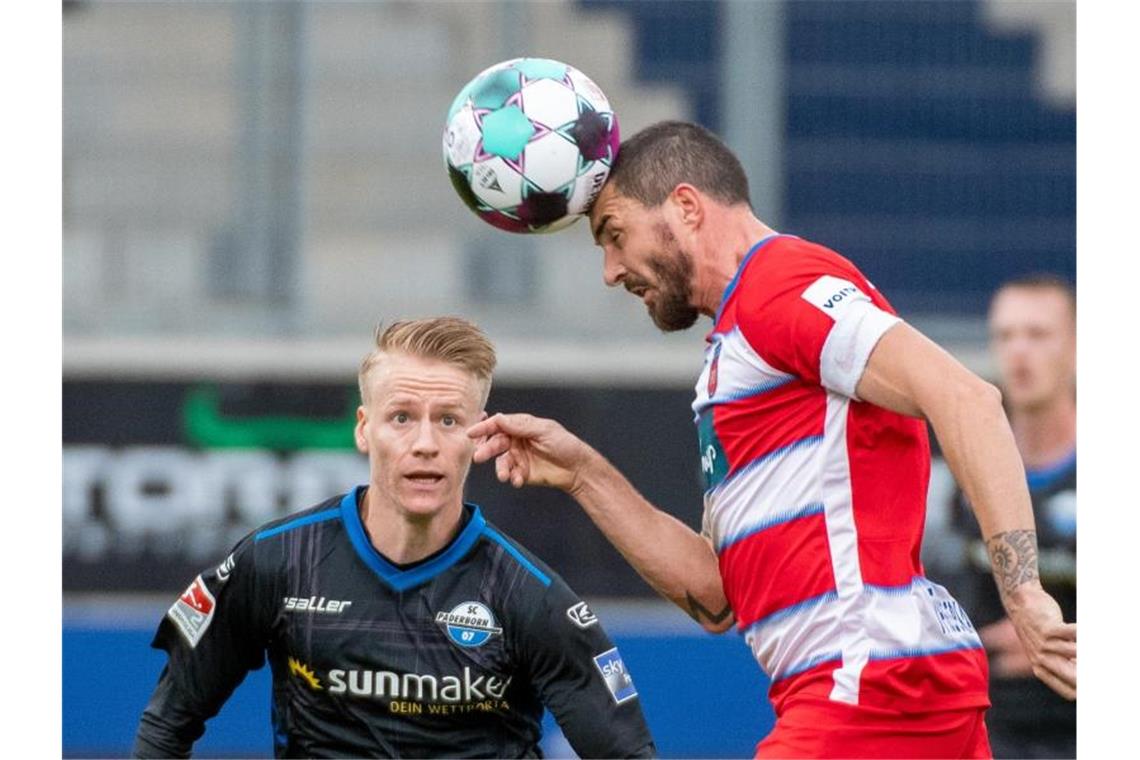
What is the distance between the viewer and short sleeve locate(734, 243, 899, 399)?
3936 millimetres

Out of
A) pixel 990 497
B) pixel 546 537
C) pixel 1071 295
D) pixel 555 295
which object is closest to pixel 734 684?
pixel 546 537

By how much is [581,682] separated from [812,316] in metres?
1.13

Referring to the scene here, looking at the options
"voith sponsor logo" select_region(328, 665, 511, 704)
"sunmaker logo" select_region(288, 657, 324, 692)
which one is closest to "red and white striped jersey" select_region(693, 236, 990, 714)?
"voith sponsor logo" select_region(328, 665, 511, 704)

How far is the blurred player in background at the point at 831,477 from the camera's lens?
381 centimetres

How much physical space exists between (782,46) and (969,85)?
1.14 meters

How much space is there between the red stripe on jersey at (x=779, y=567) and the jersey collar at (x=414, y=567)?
28.3 inches

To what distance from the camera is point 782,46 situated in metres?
10.5

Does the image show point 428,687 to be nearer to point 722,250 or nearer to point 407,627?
point 407,627

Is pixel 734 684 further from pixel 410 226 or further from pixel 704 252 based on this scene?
pixel 704 252

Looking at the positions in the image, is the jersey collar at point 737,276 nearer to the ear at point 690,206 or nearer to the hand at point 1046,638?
the ear at point 690,206

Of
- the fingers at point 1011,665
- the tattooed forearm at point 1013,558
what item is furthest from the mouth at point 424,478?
the fingers at point 1011,665

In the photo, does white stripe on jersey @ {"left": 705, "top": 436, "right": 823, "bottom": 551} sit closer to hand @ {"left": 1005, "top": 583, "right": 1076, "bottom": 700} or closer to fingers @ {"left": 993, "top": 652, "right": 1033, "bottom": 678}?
hand @ {"left": 1005, "top": 583, "right": 1076, "bottom": 700}

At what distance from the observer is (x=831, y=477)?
4082mm

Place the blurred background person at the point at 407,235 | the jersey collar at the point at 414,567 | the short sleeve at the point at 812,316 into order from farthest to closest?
the blurred background person at the point at 407,235
the jersey collar at the point at 414,567
the short sleeve at the point at 812,316
